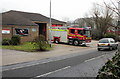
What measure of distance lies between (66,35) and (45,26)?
10870 mm

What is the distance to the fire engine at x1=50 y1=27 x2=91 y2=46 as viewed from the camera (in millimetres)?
27109

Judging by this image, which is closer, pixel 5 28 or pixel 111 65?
pixel 111 65

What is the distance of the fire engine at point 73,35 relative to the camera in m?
27.1

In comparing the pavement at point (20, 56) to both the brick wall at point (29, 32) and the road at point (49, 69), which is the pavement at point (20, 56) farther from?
the brick wall at point (29, 32)

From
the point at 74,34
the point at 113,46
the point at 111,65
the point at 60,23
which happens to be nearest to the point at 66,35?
the point at 74,34

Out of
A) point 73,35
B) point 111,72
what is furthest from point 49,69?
point 73,35

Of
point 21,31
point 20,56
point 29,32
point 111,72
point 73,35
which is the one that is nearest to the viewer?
point 111,72

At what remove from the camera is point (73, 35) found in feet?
91.0

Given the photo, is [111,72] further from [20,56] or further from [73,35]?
[73,35]

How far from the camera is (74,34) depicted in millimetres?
27578

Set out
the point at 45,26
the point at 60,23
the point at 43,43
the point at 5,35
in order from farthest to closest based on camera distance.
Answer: the point at 60,23, the point at 45,26, the point at 5,35, the point at 43,43

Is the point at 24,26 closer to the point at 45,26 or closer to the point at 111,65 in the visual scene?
the point at 45,26

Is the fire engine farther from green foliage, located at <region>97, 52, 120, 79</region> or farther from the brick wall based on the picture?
green foliage, located at <region>97, 52, 120, 79</region>

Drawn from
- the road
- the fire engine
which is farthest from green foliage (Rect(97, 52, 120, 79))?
the fire engine
